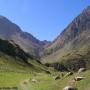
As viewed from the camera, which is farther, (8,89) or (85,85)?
(8,89)

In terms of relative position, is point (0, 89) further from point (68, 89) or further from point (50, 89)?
point (68, 89)

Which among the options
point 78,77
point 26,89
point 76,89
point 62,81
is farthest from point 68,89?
point 26,89

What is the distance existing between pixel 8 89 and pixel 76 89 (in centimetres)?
1935

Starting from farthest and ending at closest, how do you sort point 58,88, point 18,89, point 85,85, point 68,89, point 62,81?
point 18,89 → point 62,81 → point 58,88 → point 85,85 → point 68,89

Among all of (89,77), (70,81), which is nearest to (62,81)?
(70,81)

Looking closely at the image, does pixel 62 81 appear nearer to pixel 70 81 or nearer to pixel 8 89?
pixel 70 81

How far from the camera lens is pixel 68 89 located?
43656mm

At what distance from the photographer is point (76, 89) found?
1767 inches

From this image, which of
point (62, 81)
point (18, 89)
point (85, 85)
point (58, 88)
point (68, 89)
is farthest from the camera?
point (18, 89)

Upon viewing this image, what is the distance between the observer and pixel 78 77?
51.7 m

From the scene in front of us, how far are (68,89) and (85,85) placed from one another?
4946 millimetres

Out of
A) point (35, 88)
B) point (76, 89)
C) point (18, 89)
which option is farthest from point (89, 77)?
point (18, 89)

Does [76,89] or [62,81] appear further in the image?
[62,81]

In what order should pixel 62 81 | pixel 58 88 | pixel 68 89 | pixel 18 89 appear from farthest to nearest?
pixel 18 89, pixel 62 81, pixel 58 88, pixel 68 89
